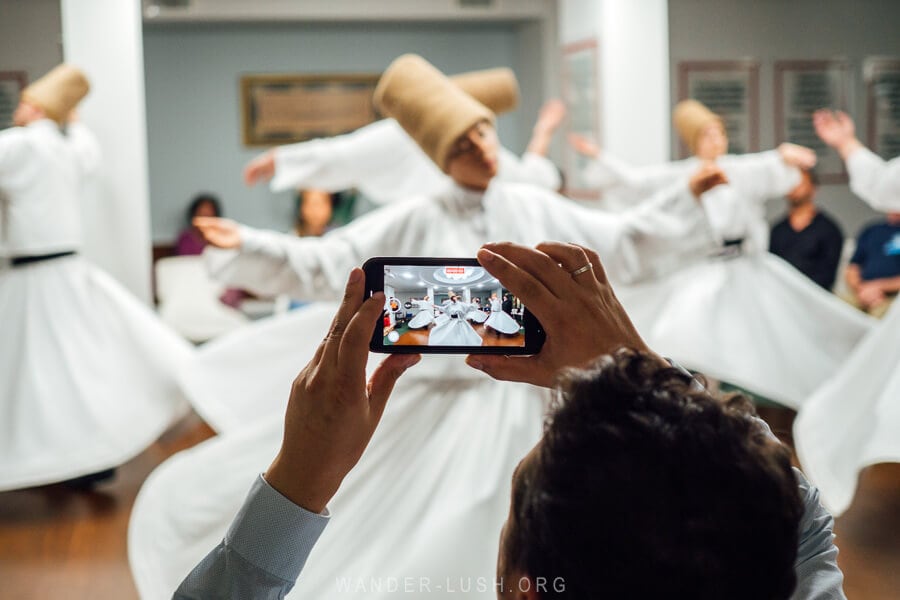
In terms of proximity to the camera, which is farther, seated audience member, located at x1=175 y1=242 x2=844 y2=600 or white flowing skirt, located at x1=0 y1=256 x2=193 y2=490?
white flowing skirt, located at x1=0 y1=256 x2=193 y2=490

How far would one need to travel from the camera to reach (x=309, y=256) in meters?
2.27

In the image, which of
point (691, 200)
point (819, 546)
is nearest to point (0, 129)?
point (691, 200)

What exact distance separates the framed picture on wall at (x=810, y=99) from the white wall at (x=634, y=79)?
47cm

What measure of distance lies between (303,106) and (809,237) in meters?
3.37

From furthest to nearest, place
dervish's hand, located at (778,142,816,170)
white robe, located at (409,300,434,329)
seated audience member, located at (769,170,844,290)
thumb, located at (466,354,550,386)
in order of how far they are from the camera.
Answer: seated audience member, located at (769,170,844,290) → dervish's hand, located at (778,142,816,170) → white robe, located at (409,300,434,329) → thumb, located at (466,354,550,386)

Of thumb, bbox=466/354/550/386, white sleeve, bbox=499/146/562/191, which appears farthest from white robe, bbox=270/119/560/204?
thumb, bbox=466/354/550/386

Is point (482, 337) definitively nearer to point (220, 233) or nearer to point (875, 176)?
point (220, 233)

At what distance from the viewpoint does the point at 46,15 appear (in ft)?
11.9

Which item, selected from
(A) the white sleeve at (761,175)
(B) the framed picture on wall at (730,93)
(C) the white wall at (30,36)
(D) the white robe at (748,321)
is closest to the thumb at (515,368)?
(C) the white wall at (30,36)

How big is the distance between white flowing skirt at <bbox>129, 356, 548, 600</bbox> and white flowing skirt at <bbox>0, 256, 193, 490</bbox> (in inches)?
39.2

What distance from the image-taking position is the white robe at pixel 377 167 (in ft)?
12.5

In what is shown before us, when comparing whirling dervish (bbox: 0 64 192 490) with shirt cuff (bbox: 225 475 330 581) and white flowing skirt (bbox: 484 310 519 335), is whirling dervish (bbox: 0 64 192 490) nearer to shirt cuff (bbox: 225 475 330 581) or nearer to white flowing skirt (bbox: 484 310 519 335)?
white flowing skirt (bbox: 484 310 519 335)

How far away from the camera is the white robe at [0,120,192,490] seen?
3344 millimetres

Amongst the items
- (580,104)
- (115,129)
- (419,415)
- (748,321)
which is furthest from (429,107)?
(580,104)
